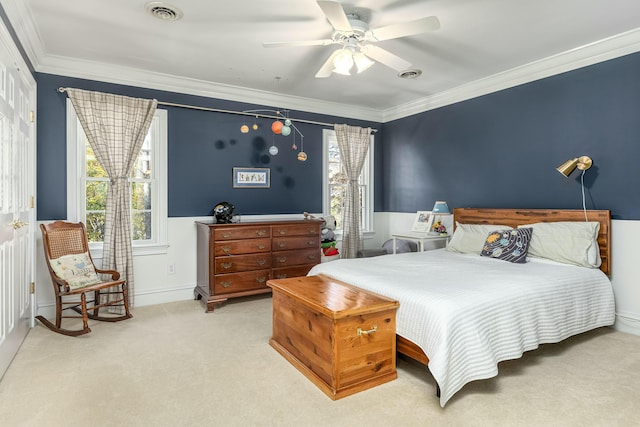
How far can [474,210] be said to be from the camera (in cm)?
445

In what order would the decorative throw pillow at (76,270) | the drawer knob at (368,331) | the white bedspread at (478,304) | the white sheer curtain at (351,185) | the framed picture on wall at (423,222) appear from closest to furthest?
the white bedspread at (478,304), the drawer knob at (368,331), the decorative throw pillow at (76,270), the framed picture on wall at (423,222), the white sheer curtain at (351,185)

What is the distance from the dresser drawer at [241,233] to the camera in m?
4.03

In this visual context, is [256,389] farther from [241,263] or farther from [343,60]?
[343,60]

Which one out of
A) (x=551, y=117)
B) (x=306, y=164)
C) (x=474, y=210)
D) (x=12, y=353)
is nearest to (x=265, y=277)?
(x=306, y=164)

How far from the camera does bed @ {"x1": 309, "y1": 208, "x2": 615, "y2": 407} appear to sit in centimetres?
217

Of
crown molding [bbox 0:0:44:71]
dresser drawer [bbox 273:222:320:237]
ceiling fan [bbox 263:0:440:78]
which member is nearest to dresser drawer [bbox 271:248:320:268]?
dresser drawer [bbox 273:222:320:237]

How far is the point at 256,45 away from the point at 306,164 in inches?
80.6

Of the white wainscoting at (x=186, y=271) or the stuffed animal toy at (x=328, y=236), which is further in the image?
the stuffed animal toy at (x=328, y=236)

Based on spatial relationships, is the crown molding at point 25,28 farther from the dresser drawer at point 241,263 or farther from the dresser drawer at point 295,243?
the dresser drawer at point 295,243

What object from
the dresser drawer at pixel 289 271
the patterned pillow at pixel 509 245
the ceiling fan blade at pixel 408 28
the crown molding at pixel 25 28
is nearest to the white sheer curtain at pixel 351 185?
the dresser drawer at pixel 289 271

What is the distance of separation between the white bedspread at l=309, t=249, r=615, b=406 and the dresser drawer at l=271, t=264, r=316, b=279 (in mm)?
1090

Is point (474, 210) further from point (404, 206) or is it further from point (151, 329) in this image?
point (151, 329)

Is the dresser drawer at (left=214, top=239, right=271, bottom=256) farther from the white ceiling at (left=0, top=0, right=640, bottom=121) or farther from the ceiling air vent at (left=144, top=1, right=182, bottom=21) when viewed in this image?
the ceiling air vent at (left=144, top=1, right=182, bottom=21)

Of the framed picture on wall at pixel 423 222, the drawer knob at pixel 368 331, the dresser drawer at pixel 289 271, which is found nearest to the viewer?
the drawer knob at pixel 368 331
